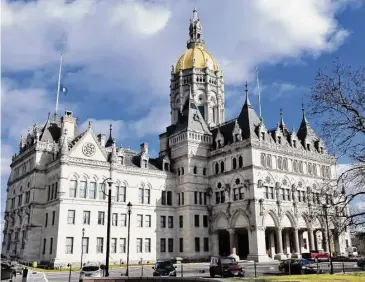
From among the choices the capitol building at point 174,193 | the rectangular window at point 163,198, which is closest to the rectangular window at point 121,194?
the capitol building at point 174,193

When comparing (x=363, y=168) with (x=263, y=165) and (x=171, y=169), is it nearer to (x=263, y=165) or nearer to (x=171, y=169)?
(x=263, y=165)

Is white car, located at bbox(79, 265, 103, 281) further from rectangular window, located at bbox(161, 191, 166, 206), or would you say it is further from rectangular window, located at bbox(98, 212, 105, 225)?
rectangular window, located at bbox(161, 191, 166, 206)

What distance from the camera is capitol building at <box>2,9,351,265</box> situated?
176 ft

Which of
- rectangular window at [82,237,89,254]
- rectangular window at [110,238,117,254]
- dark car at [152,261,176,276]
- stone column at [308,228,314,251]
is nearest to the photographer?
dark car at [152,261,176,276]

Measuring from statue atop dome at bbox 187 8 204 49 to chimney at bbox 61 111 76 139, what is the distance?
1771 inches

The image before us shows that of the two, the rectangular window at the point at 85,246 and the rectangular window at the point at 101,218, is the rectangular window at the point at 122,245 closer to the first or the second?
the rectangular window at the point at 101,218

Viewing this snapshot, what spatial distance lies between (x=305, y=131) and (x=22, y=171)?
48130 mm

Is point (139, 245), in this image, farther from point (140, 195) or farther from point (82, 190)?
point (82, 190)

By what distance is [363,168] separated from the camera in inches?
845

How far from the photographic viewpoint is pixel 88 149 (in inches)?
2210

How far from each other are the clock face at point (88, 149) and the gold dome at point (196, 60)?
3999cm

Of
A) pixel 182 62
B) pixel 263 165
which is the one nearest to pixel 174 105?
pixel 182 62

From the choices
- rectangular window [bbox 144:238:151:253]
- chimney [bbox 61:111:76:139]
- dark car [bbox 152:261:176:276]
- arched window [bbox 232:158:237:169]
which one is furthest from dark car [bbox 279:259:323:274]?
chimney [bbox 61:111:76:139]

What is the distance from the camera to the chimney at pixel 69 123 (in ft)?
198
